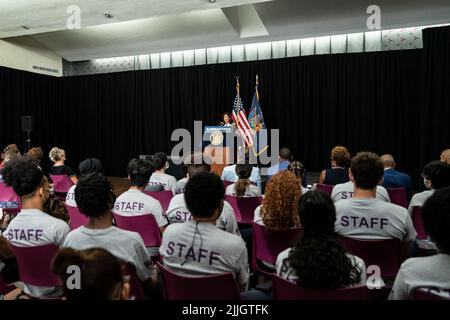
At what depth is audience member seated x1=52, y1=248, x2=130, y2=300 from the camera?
1.13m

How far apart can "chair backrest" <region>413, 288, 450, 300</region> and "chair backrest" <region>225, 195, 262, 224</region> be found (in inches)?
75.1

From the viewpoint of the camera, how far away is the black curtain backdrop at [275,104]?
7359 mm

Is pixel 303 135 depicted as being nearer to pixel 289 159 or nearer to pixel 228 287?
pixel 289 159

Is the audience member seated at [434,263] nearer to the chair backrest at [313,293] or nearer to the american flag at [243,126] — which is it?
the chair backrest at [313,293]

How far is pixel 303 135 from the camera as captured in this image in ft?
28.0

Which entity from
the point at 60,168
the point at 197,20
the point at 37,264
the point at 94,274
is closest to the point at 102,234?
the point at 37,264

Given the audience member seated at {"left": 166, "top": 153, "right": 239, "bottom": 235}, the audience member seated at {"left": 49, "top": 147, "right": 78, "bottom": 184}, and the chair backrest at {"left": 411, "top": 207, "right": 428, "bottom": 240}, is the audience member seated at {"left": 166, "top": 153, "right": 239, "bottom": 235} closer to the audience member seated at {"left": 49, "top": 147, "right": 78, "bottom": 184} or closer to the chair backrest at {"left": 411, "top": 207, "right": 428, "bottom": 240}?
the chair backrest at {"left": 411, "top": 207, "right": 428, "bottom": 240}

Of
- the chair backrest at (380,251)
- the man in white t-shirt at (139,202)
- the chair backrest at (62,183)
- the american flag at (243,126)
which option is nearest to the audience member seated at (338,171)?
the chair backrest at (380,251)

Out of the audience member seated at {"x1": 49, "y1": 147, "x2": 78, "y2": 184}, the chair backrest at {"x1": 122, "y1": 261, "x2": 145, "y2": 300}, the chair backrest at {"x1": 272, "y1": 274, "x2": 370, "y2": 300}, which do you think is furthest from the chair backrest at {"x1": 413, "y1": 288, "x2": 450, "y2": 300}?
the audience member seated at {"x1": 49, "y1": 147, "x2": 78, "y2": 184}

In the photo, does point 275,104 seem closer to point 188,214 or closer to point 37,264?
point 188,214

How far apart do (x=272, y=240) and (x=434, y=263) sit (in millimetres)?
1074

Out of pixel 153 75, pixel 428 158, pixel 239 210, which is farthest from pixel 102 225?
pixel 153 75

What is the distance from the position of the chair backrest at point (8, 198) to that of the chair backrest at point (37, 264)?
183 cm
